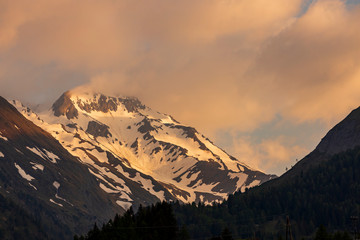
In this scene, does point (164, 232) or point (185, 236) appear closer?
point (164, 232)

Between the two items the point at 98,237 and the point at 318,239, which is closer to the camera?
the point at 318,239

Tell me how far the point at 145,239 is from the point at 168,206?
13453 mm

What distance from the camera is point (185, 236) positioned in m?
191

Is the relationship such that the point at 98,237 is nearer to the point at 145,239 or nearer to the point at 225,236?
the point at 145,239

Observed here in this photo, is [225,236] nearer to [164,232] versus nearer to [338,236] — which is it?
[164,232]

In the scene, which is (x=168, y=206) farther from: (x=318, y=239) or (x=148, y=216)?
(x=318, y=239)

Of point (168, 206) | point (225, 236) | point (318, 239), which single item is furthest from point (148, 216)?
point (318, 239)

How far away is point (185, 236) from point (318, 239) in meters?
38.1

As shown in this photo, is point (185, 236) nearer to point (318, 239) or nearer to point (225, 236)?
point (225, 236)

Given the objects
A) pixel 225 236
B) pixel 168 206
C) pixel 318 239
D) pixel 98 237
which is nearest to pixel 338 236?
pixel 318 239

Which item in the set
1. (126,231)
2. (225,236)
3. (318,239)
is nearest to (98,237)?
(126,231)

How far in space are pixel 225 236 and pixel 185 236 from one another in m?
19.1

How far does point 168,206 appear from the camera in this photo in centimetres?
19012

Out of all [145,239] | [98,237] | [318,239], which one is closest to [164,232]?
[145,239]
